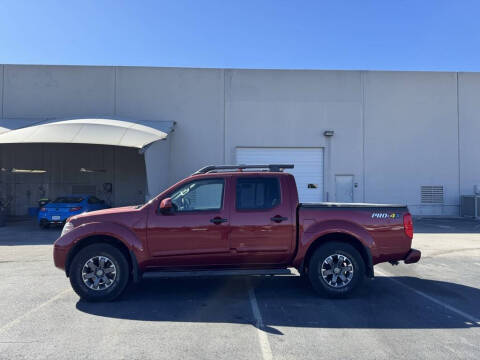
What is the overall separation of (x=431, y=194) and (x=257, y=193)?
16.6 meters

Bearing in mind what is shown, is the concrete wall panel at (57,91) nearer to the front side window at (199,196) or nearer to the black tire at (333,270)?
the front side window at (199,196)

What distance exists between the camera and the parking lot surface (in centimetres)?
374

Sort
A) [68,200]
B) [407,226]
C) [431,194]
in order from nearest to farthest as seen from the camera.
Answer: [407,226], [68,200], [431,194]

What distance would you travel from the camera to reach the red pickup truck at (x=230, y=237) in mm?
5293

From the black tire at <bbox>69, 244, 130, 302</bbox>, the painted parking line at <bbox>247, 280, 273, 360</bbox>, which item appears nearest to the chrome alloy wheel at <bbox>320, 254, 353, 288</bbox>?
the painted parking line at <bbox>247, 280, 273, 360</bbox>

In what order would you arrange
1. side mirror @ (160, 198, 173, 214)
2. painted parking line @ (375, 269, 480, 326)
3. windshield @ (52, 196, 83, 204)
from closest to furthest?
painted parking line @ (375, 269, 480, 326) < side mirror @ (160, 198, 173, 214) < windshield @ (52, 196, 83, 204)

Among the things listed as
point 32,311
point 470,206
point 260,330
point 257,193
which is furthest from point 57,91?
point 470,206

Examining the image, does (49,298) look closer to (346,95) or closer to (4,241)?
(4,241)

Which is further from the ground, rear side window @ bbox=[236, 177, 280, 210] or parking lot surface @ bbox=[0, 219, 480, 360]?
rear side window @ bbox=[236, 177, 280, 210]

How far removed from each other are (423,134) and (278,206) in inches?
645

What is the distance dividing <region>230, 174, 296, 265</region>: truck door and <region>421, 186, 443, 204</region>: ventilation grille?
52.8 feet

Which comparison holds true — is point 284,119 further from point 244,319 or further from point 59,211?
point 244,319

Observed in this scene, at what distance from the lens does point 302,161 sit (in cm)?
1831

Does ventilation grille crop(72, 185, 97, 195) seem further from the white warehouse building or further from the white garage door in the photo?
the white garage door
